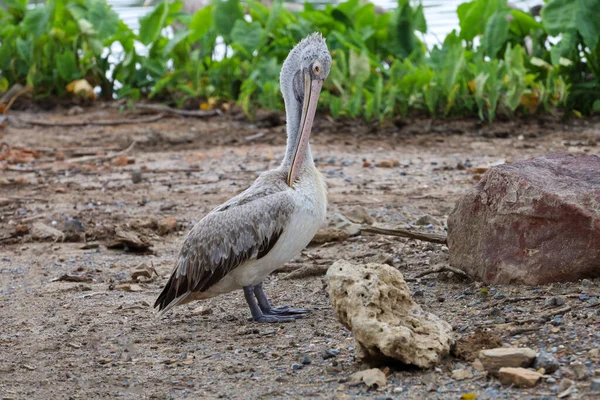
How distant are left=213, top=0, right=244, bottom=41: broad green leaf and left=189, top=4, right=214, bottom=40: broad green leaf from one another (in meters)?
0.15

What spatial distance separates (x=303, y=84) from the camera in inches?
207

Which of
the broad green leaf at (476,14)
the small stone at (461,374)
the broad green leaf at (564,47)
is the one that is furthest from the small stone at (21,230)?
the broad green leaf at (476,14)

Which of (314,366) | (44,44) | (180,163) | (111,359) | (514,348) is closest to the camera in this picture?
(514,348)

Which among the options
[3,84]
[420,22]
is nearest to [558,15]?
[420,22]

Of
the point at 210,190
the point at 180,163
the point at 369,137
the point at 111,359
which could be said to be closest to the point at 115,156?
the point at 180,163

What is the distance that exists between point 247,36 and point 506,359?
7.69 m

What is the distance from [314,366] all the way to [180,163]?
204 inches

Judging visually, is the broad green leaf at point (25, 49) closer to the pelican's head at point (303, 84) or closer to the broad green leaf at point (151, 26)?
the broad green leaf at point (151, 26)

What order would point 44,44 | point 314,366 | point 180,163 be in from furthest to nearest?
point 44,44 → point 180,163 → point 314,366

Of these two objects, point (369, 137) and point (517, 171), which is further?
point (369, 137)

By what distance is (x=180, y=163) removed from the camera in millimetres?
8812

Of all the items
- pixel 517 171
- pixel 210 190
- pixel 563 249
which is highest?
pixel 517 171

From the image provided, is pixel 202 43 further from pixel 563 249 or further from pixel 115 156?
pixel 563 249

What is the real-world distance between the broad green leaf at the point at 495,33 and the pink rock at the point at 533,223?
16.7 feet
